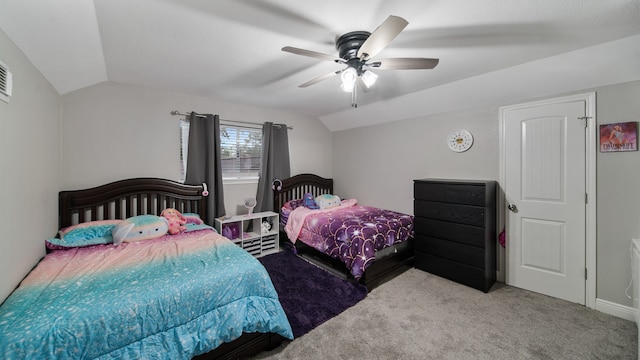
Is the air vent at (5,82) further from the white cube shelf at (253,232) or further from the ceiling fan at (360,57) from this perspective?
the white cube shelf at (253,232)

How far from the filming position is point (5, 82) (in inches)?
56.1

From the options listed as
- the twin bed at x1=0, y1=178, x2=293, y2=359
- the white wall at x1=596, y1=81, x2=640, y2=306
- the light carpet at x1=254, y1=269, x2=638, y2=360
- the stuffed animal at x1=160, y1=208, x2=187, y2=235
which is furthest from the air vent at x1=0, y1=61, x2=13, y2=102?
the white wall at x1=596, y1=81, x2=640, y2=306

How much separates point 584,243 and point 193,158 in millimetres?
4524

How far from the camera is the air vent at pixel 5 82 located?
1.40m

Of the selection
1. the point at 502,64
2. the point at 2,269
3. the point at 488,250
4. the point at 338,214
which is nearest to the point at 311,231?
the point at 338,214

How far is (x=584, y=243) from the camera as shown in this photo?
2387mm

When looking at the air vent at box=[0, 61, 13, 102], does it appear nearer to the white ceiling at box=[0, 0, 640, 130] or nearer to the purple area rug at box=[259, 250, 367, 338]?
the white ceiling at box=[0, 0, 640, 130]

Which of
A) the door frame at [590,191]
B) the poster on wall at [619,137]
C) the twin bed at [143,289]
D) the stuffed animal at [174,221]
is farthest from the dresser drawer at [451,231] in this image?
the stuffed animal at [174,221]

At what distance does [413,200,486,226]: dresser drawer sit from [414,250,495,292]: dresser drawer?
50cm

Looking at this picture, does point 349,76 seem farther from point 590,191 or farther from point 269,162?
point 590,191

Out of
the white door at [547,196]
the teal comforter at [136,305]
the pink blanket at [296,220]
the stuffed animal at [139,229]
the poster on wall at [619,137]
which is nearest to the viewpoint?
the teal comforter at [136,305]

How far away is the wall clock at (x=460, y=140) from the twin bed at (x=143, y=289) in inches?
59.1

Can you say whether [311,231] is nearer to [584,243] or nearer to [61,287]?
[61,287]

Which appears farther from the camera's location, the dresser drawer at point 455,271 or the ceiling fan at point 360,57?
the dresser drawer at point 455,271
